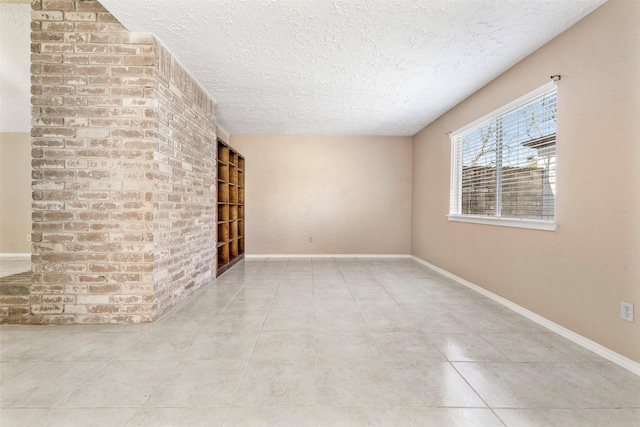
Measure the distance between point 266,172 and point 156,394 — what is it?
4604 millimetres

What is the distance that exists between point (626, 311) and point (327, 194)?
4482mm

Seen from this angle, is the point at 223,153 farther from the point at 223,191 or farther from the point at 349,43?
the point at 349,43

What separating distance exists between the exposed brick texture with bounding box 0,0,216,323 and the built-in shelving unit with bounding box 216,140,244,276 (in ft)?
5.72

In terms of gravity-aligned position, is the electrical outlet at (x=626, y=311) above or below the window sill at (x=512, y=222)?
below

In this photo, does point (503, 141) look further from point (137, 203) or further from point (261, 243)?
point (261, 243)

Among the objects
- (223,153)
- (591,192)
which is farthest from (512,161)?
(223,153)

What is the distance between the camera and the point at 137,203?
240cm

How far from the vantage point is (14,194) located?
562cm

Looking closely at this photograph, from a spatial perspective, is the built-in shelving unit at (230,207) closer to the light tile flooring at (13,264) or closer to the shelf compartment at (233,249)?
the shelf compartment at (233,249)

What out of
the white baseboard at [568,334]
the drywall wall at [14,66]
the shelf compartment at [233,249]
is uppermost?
the drywall wall at [14,66]

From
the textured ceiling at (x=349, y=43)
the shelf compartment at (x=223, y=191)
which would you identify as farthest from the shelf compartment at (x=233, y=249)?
the textured ceiling at (x=349, y=43)

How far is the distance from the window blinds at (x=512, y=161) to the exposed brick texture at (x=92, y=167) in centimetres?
347

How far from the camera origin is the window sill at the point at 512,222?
7.73ft

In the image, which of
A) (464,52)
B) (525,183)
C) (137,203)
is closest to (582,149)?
(525,183)
